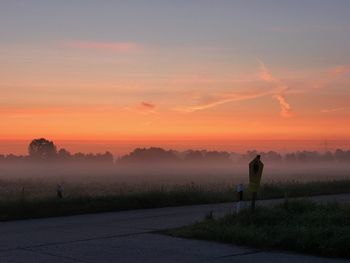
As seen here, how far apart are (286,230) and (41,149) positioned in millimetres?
177862

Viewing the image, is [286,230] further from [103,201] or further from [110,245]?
[103,201]

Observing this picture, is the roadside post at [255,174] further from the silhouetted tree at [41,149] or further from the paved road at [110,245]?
the silhouetted tree at [41,149]

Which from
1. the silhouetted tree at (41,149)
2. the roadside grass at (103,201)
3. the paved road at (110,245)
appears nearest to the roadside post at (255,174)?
the paved road at (110,245)

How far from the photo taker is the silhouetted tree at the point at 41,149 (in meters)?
175

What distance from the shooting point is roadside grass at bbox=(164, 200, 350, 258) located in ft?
36.4

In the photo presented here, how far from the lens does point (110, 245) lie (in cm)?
1211

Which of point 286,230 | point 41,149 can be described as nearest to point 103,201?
point 286,230

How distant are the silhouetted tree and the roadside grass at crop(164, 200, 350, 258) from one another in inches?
6445

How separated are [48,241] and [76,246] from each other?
3.58 feet

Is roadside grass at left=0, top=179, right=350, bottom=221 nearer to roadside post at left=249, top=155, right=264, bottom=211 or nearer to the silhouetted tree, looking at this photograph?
roadside post at left=249, top=155, right=264, bottom=211

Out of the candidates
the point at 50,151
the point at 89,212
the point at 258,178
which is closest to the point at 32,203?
the point at 89,212

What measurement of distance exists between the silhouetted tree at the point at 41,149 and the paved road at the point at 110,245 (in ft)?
527

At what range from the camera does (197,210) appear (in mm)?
20656

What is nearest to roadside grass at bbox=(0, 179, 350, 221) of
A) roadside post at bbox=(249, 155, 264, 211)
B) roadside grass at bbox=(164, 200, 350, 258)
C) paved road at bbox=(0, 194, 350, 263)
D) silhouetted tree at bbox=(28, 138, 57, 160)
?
paved road at bbox=(0, 194, 350, 263)
